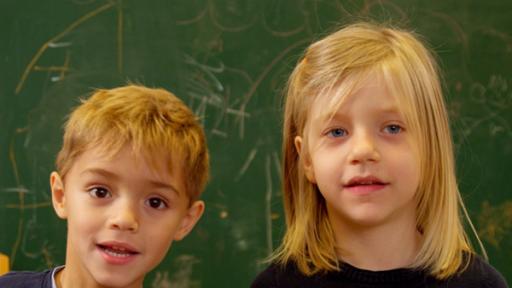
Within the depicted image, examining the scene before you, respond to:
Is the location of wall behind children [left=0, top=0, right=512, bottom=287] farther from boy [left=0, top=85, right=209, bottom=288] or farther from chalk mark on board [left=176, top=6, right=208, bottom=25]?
boy [left=0, top=85, right=209, bottom=288]

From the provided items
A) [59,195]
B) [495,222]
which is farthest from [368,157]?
[495,222]

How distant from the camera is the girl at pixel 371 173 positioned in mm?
1491

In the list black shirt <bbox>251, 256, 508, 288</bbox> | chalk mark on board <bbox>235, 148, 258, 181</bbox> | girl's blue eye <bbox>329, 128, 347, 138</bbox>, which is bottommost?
black shirt <bbox>251, 256, 508, 288</bbox>

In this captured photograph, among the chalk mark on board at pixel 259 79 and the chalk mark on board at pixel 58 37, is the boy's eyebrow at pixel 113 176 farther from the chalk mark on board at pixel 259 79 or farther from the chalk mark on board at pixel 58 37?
the chalk mark on board at pixel 58 37

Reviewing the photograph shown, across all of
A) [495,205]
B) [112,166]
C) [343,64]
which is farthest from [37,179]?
[495,205]

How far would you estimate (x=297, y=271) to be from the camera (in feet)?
5.38

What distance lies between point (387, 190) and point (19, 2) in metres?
2.08

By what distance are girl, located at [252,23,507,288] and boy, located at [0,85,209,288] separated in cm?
28

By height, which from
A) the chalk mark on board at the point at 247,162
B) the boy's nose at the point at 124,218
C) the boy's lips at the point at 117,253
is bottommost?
the boy's lips at the point at 117,253

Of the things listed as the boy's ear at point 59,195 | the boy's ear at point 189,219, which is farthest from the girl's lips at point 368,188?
the boy's ear at point 59,195

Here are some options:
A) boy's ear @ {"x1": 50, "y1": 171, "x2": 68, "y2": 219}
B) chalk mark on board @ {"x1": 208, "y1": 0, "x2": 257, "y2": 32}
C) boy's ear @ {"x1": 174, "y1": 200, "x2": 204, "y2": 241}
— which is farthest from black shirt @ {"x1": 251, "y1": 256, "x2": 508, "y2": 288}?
chalk mark on board @ {"x1": 208, "y1": 0, "x2": 257, "y2": 32}

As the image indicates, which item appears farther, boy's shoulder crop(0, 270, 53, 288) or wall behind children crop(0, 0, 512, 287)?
wall behind children crop(0, 0, 512, 287)

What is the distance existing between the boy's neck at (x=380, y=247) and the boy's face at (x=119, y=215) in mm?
436

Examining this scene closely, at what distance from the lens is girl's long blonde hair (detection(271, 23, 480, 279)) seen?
1536mm
